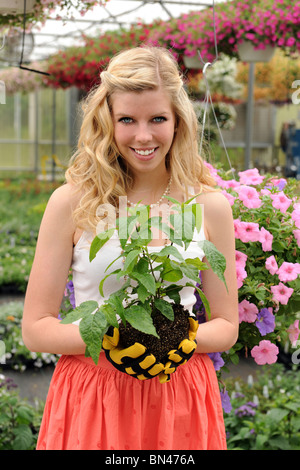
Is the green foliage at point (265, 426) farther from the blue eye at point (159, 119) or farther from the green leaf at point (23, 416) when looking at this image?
the blue eye at point (159, 119)

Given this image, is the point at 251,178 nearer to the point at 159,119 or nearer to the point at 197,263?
the point at 159,119

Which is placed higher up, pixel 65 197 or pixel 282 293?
pixel 65 197

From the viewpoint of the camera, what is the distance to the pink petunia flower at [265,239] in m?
1.50

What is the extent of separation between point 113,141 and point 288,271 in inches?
21.5

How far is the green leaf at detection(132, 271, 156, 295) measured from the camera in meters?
0.99

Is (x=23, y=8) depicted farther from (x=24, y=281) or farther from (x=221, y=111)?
(x=221, y=111)

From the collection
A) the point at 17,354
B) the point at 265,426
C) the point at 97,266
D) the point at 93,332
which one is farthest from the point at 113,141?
the point at 17,354

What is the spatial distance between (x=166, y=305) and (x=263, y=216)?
0.60 metres

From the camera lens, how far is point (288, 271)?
1478mm

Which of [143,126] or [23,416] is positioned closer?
[143,126]

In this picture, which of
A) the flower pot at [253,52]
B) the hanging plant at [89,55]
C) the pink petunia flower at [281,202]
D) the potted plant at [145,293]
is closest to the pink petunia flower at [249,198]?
the pink petunia flower at [281,202]

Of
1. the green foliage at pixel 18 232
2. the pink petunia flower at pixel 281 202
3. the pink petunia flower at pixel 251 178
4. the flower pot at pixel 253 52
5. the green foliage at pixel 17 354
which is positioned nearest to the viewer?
the pink petunia flower at pixel 281 202

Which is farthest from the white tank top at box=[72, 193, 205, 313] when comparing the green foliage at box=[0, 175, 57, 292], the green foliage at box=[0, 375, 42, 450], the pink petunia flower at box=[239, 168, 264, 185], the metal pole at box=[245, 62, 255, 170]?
the green foliage at box=[0, 175, 57, 292]

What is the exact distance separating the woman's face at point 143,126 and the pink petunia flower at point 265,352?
571 millimetres
